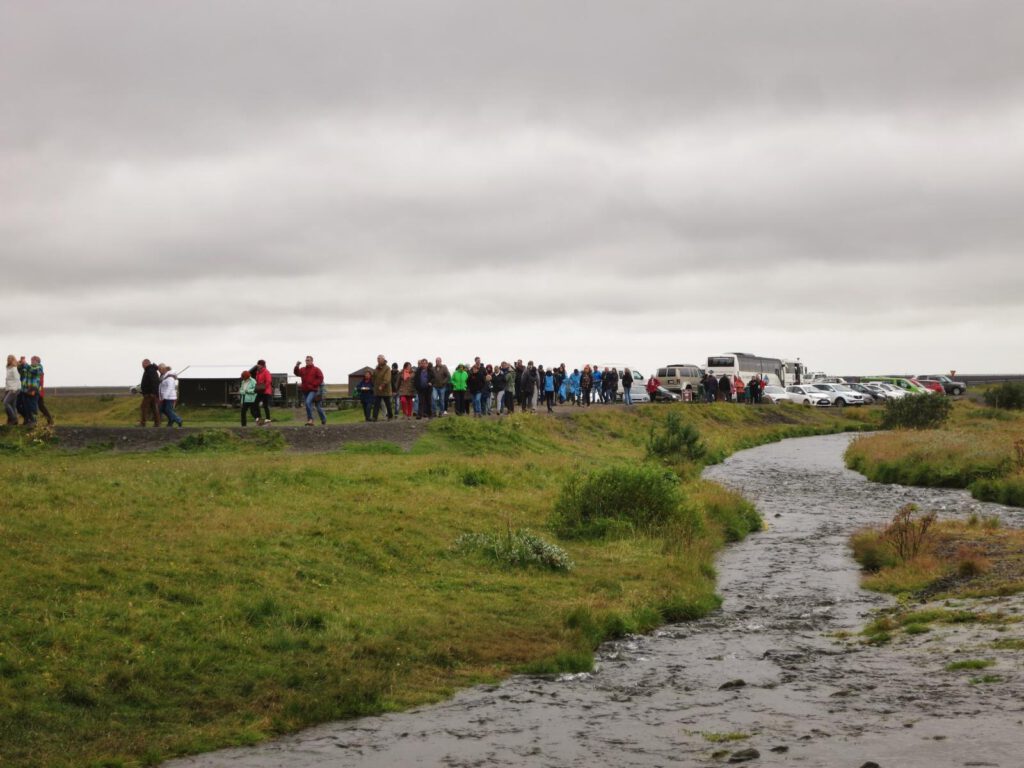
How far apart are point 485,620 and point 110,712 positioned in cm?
707

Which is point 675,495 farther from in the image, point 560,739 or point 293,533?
point 560,739

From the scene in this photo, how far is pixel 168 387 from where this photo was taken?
3897cm

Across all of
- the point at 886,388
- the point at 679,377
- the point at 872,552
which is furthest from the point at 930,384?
the point at 872,552

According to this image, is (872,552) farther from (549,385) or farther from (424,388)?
(549,385)

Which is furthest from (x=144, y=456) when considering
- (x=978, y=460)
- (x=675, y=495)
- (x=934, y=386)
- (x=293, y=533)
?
(x=934, y=386)

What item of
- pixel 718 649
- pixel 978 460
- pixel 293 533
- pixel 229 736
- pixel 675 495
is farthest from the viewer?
pixel 978 460

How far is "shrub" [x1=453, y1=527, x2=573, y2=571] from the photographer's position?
949 inches

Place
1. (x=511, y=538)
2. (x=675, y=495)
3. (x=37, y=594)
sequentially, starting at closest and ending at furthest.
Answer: (x=37, y=594)
(x=511, y=538)
(x=675, y=495)

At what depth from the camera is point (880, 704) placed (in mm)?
15016

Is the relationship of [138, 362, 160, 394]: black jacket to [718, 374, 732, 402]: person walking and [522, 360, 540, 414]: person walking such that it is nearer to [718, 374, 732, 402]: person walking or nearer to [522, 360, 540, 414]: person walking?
[522, 360, 540, 414]: person walking

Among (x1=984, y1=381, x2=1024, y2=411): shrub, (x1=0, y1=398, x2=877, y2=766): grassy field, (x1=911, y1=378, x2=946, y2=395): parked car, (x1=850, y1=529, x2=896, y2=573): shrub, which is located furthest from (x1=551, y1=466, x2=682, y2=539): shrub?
(x1=911, y1=378, x2=946, y2=395): parked car

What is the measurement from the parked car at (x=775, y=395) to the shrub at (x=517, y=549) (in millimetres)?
69302

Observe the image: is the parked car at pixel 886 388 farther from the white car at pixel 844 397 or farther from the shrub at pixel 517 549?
the shrub at pixel 517 549

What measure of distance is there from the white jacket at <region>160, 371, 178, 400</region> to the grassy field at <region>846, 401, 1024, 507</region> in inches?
1044
